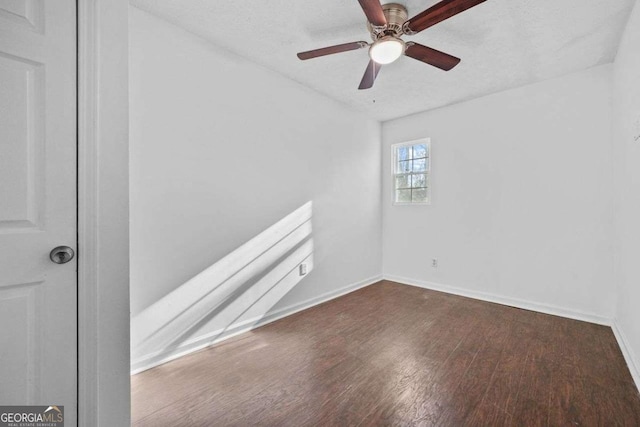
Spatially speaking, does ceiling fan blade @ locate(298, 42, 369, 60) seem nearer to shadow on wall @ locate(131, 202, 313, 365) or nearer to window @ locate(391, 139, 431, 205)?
shadow on wall @ locate(131, 202, 313, 365)

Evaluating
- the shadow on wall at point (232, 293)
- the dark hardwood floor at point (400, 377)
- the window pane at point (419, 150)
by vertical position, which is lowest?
the dark hardwood floor at point (400, 377)

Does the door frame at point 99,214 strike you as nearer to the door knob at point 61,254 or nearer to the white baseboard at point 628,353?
the door knob at point 61,254

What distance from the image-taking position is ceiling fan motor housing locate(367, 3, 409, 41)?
1947 millimetres

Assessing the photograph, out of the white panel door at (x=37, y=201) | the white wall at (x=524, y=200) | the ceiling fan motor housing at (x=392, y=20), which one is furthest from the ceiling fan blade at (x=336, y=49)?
the white wall at (x=524, y=200)

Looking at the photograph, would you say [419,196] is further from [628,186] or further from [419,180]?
[628,186]

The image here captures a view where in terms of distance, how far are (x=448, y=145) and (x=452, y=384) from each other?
3027 millimetres

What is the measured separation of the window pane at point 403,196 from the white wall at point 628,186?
2.22m

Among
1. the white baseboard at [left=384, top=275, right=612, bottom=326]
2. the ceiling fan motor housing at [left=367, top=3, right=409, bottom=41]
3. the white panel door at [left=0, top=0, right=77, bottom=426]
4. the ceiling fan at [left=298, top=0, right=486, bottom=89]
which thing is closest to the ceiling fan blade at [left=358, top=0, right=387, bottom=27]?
the ceiling fan at [left=298, top=0, right=486, bottom=89]

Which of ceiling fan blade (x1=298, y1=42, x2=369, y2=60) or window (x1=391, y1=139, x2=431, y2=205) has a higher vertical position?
ceiling fan blade (x1=298, y1=42, x2=369, y2=60)

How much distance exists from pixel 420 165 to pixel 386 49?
7.96 feet

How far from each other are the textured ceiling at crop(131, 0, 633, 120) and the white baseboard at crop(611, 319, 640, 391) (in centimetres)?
248

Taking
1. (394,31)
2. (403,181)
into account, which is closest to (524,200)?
(403,181)

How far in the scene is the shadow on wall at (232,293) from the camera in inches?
82.0

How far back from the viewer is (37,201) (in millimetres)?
→ 1097
